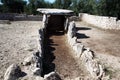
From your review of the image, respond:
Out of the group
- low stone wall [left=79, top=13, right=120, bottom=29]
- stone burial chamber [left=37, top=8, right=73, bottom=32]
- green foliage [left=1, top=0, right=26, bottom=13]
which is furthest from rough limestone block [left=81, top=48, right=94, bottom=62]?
green foliage [left=1, top=0, right=26, bottom=13]

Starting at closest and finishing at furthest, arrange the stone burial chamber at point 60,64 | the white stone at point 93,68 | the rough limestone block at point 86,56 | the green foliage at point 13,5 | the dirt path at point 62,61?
the stone burial chamber at point 60,64 < the white stone at point 93,68 < the dirt path at point 62,61 < the rough limestone block at point 86,56 < the green foliage at point 13,5

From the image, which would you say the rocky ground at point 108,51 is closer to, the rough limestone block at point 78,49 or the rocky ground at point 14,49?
the rough limestone block at point 78,49

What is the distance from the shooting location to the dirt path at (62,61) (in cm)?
1025

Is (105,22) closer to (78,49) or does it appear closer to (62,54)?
(62,54)

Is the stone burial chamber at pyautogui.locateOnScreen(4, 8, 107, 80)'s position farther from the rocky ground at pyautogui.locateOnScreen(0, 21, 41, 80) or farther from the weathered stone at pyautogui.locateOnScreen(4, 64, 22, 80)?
the rocky ground at pyautogui.locateOnScreen(0, 21, 41, 80)

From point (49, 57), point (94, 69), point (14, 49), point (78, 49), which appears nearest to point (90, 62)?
point (94, 69)

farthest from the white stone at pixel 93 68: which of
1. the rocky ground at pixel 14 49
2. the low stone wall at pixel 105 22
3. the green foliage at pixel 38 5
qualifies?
the green foliage at pixel 38 5

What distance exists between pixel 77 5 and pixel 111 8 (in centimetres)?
1117

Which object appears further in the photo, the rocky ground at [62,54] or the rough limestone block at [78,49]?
the rough limestone block at [78,49]

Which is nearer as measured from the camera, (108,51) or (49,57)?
(49,57)

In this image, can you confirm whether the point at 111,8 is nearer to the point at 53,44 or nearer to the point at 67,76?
the point at 53,44

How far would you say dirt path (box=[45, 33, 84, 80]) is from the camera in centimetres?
1025

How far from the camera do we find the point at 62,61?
1197cm

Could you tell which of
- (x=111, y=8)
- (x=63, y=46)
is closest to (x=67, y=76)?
(x=63, y=46)
